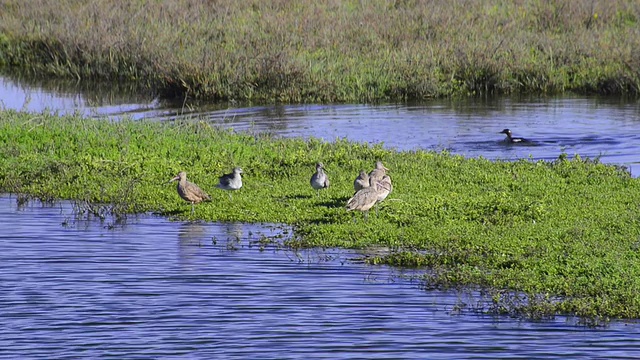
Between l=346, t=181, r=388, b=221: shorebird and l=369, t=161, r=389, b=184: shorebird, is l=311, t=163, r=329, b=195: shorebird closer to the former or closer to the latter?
l=369, t=161, r=389, b=184: shorebird

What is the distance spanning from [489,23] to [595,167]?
1783 centimetres

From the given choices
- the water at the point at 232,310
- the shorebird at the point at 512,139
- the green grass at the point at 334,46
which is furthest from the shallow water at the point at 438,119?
the water at the point at 232,310

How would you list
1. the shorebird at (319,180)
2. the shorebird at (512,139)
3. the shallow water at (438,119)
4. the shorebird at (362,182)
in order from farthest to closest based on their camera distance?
the shorebird at (512,139), the shallow water at (438,119), the shorebird at (319,180), the shorebird at (362,182)

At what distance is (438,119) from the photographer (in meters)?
24.2

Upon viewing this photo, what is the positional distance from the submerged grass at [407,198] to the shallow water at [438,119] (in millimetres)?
2588

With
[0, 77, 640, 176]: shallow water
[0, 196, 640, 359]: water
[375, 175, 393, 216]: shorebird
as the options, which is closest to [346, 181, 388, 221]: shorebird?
[375, 175, 393, 216]: shorebird

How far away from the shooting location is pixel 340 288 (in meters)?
11.0

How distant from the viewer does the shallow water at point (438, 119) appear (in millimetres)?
20734

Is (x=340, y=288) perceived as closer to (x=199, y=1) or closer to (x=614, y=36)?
(x=614, y=36)

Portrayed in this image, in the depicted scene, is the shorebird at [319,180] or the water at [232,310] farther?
the shorebird at [319,180]

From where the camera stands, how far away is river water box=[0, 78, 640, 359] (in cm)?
930

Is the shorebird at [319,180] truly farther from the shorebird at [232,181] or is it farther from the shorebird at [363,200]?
the shorebird at [363,200]

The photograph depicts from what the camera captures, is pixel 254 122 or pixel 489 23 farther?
pixel 489 23

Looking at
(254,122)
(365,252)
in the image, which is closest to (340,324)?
(365,252)
